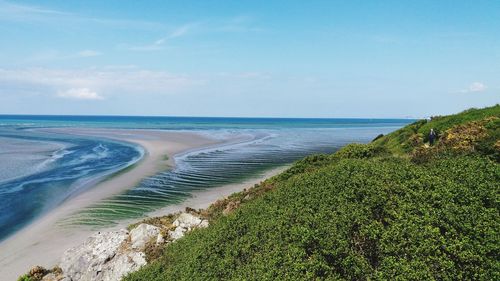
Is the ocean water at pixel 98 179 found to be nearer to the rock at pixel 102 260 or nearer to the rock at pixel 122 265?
the rock at pixel 102 260

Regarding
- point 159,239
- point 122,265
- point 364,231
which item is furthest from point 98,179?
point 364,231

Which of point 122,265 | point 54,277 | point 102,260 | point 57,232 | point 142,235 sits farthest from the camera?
point 57,232

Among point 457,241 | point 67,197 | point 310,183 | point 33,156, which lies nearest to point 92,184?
point 67,197

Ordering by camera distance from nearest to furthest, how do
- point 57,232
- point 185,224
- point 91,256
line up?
point 91,256, point 185,224, point 57,232

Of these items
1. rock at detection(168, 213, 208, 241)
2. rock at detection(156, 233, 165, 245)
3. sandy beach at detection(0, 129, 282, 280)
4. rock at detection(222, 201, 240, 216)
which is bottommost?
sandy beach at detection(0, 129, 282, 280)

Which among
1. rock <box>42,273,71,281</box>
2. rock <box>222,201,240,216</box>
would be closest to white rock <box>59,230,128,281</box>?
rock <box>42,273,71,281</box>

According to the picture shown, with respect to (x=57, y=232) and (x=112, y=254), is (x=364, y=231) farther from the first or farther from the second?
(x=57, y=232)

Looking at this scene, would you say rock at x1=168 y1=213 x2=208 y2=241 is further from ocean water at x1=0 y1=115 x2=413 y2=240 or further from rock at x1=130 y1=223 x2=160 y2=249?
ocean water at x1=0 y1=115 x2=413 y2=240
